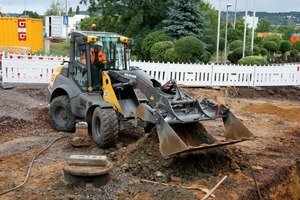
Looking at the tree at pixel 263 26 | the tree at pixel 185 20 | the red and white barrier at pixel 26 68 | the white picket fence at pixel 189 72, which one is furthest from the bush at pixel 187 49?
the tree at pixel 263 26

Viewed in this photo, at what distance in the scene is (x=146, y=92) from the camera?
343 inches

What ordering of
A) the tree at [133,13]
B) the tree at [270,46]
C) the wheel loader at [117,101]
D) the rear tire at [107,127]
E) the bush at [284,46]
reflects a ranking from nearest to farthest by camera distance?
the wheel loader at [117,101] → the rear tire at [107,127] → the tree at [133,13] → the tree at [270,46] → the bush at [284,46]

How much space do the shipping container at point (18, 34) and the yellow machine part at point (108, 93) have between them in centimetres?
1471

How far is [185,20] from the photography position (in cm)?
2592

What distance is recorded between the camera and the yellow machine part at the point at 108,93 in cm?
909

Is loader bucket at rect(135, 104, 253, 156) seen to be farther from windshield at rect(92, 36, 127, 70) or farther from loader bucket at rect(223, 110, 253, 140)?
windshield at rect(92, 36, 127, 70)

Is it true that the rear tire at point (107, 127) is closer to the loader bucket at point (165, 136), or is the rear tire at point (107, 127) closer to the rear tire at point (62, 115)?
the loader bucket at point (165, 136)

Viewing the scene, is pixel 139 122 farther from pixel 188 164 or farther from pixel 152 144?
pixel 188 164

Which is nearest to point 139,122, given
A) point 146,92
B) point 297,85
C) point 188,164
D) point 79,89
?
point 146,92

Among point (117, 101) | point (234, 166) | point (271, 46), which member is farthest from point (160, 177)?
point (271, 46)

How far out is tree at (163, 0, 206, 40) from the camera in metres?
25.6

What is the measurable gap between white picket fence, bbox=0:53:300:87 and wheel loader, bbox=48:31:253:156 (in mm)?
5124

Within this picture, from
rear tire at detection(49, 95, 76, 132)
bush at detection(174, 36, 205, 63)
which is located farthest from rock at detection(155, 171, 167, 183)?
bush at detection(174, 36, 205, 63)

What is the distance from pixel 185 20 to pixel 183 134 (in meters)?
18.6
